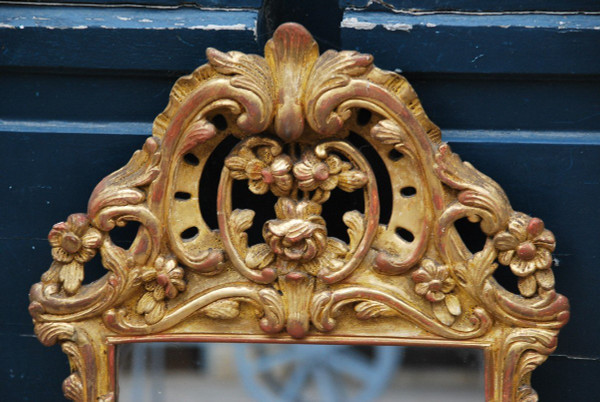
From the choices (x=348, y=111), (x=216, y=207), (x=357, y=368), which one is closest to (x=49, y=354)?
(x=216, y=207)

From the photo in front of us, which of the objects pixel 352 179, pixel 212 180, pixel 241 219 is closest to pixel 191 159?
pixel 212 180

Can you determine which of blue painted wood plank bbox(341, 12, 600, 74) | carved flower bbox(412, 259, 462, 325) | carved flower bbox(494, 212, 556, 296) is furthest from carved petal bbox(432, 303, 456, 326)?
blue painted wood plank bbox(341, 12, 600, 74)

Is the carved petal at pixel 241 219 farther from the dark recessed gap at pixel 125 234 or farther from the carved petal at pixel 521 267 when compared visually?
the carved petal at pixel 521 267

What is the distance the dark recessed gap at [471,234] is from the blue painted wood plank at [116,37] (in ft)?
1.35

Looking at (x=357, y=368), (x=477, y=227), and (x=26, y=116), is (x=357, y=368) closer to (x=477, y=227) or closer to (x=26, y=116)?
(x=477, y=227)

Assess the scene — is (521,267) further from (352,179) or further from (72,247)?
(72,247)

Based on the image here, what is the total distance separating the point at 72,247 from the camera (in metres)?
1.25

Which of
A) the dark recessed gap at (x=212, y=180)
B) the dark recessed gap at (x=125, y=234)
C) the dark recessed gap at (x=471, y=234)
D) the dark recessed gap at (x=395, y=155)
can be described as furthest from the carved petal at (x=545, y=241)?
the dark recessed gap at (x=125, y=234)

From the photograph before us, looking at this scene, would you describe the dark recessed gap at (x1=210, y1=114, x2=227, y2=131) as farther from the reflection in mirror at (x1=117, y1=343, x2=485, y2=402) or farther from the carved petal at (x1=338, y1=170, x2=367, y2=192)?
the reflection in mirror at (x1=117, y1=343, x2=485, y2=402)

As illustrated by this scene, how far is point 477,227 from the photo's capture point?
131 centimetres

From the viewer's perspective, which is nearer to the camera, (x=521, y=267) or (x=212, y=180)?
(x=521, y=267)

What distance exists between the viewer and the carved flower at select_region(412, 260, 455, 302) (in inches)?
48.4

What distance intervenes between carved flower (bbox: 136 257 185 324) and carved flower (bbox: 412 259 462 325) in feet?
1.14

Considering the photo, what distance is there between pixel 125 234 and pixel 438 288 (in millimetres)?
501
